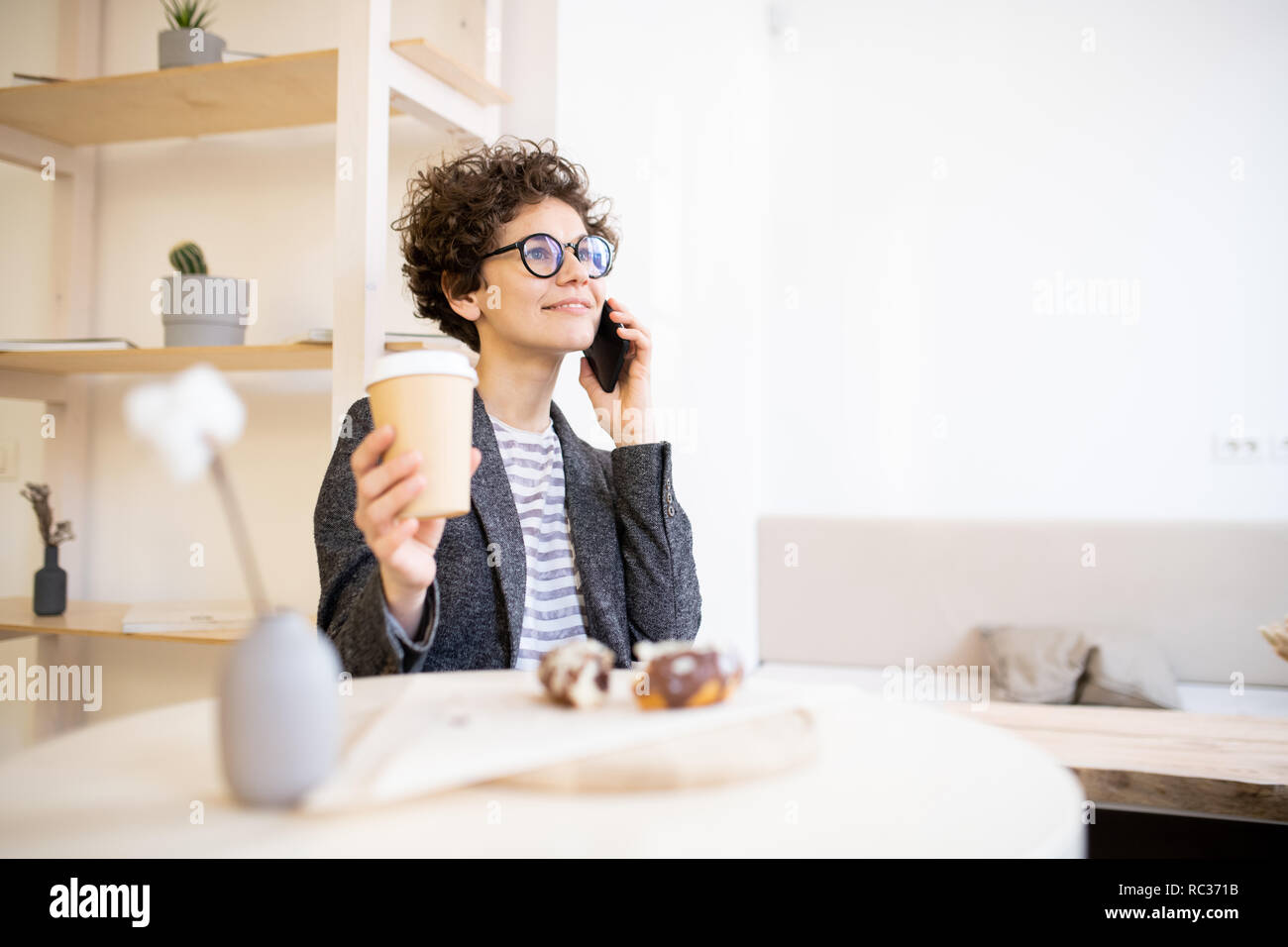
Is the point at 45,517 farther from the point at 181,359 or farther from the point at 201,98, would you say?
the point at 201,98

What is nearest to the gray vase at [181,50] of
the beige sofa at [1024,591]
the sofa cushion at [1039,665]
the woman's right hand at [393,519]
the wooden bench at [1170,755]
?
the woman's right hand at [393,519]

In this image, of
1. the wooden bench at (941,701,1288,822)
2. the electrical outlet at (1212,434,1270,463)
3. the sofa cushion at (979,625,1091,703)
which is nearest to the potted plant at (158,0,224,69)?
the wooden bench at (941,701,1288,822)

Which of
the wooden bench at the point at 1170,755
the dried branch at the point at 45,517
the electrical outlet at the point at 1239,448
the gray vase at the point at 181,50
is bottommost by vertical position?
the wooden bench at the point at 1170,755

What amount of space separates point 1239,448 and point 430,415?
2.82 metres

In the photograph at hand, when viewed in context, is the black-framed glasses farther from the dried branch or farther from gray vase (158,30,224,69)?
the dried branch

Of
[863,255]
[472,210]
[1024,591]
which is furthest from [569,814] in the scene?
[863,255]

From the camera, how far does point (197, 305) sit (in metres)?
1.92

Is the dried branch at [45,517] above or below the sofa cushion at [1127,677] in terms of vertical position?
above

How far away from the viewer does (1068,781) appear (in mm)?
638

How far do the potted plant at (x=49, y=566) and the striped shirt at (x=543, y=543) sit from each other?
1.28m

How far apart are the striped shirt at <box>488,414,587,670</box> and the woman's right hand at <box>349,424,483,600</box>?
0.41 meters

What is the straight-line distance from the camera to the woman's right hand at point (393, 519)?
0.83m

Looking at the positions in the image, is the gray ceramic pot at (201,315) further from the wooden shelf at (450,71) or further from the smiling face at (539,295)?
the smiling face at (539,295)

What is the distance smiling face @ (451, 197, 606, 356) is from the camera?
4.74 feet
